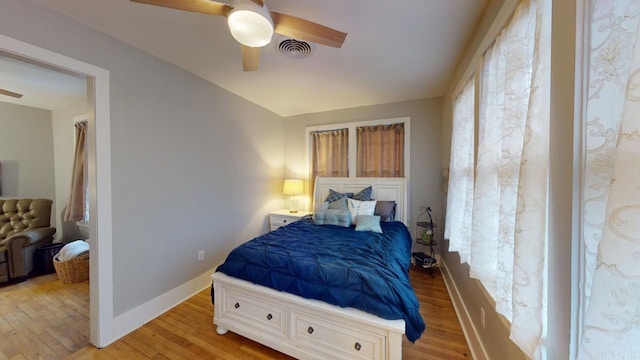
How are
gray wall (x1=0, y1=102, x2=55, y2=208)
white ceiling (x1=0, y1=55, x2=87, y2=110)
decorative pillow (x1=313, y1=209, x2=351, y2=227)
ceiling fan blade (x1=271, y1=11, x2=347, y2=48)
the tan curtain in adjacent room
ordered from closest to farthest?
ceiling fan blade (x1=271, y1=11, x2=347, y2=48), white ceiling (x1=0, y1=55, x2=87, y2=110), decorative pillow (x1=313, y1=209, x2=351, y2=227), gray wall (x1=0, y1=102, x2=55, y2=208), the tan curtain in adjacent room

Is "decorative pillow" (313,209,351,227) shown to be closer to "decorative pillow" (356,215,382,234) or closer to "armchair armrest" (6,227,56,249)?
"decorative pillow" (356,215,382,234)

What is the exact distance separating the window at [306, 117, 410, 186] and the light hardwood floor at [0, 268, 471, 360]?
187 cm

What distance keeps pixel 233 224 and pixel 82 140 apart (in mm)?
2417

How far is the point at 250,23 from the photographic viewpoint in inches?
48.9

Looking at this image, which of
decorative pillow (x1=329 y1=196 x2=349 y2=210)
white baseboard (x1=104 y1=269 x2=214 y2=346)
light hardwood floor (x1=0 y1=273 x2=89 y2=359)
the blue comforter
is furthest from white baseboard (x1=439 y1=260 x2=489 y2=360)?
light hardwood floor (x1=0 y1=273 x2=89 y2=359)

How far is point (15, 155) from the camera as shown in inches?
132

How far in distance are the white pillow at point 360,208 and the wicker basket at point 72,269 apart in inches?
134

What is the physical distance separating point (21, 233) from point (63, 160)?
1338 millimetres

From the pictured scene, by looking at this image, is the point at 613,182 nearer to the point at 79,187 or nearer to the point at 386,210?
the point at 386,210

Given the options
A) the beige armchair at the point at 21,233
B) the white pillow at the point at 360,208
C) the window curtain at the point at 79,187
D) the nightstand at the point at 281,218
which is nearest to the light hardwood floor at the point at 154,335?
the beige armchair at the point at 21,233

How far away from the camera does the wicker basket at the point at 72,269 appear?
264cm

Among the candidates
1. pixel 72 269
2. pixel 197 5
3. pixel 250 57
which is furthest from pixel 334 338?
pixel 72 269

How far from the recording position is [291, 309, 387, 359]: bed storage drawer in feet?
4.54

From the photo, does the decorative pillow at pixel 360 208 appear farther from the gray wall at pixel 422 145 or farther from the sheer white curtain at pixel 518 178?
the sheer white curtain at pixel 518 178
